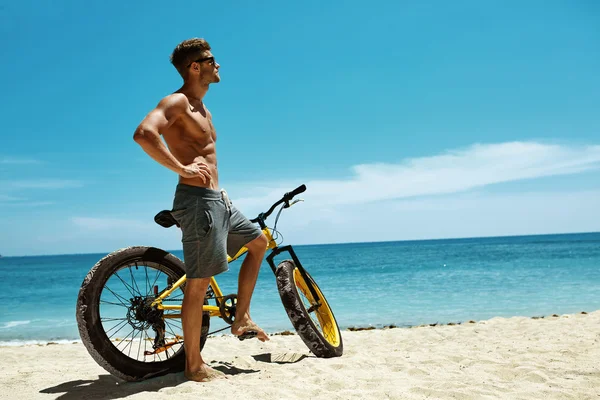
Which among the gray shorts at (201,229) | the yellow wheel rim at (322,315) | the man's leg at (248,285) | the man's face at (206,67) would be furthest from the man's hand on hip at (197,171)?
the yellow wheel rim at (322,315)

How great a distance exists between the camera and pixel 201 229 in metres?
3.45

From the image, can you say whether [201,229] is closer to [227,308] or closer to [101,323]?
[227,308]

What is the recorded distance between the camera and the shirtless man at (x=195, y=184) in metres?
3.45

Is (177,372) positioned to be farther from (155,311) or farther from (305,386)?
(305,386)

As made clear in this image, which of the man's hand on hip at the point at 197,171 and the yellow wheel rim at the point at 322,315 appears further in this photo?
the yellow wheel rim at the point at 322,315

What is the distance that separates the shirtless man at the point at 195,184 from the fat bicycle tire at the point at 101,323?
1.38ft

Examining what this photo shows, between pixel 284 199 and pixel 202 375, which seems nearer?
pixel 202 375

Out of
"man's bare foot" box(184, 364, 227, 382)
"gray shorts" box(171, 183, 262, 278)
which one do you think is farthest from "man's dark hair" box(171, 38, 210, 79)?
"man's bare foot" box(184, 364, 227, 382)

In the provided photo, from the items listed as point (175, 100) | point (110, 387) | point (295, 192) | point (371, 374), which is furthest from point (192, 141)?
point (371, 374)

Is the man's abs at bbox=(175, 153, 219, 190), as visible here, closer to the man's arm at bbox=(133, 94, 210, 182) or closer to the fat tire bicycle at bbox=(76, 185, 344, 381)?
the man's arm at bbox=(133, 94, 210, 182)

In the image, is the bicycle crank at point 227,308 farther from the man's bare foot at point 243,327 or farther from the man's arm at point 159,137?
the man's arm at point 159,137

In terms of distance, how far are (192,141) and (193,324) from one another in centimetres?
132

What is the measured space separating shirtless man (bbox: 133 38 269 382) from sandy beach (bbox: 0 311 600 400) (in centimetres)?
46

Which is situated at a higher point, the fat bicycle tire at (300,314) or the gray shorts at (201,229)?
the gray shorts at (201,229)
